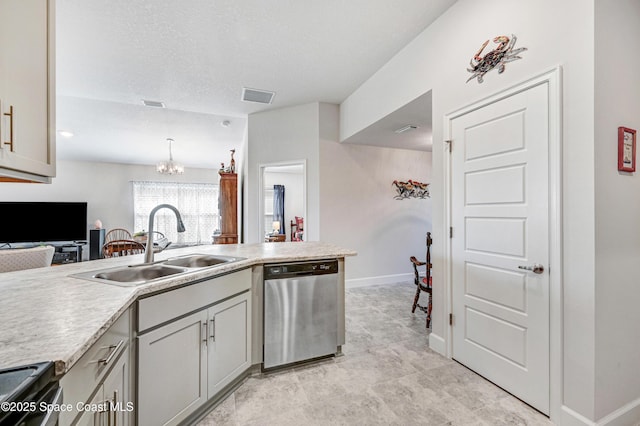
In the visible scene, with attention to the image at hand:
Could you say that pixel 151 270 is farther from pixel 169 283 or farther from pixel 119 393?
pixel 119 393

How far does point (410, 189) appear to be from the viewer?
4883 mm

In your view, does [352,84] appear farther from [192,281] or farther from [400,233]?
[192,281]

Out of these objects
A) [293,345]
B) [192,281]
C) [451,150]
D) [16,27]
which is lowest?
[293,345]

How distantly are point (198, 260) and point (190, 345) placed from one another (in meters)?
0.72

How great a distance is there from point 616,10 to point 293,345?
2865mm

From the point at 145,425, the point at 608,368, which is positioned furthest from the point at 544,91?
the point at 145,425

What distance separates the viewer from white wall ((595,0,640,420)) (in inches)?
56.3

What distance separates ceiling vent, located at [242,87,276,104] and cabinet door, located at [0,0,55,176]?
2.61m

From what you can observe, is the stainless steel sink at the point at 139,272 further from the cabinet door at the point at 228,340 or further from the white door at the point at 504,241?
the white door at the point at 504,241

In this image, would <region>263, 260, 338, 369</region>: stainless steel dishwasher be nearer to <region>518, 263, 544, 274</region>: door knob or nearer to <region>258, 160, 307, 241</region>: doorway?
<region>518, 263, 544, 274</region>: door knob

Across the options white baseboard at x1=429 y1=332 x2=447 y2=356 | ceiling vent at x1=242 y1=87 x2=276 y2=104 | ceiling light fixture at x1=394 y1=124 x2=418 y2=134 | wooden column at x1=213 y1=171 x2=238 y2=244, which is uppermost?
ceiling vent at x1=242 y1=87 x2=276 y2=104

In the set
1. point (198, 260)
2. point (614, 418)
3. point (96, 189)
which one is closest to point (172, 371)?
point (198, 260)

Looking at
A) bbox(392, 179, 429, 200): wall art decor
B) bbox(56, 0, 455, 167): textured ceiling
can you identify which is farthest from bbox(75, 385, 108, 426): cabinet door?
bbox(392, 179, 429, 200): wall art decor

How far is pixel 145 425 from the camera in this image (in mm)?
1279
